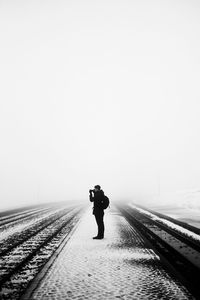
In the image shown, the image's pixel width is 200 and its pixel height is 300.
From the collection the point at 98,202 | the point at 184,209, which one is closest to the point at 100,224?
the point at 98,202

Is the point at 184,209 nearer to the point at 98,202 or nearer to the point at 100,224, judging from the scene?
the point at 98,202

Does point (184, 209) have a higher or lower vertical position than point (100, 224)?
lower

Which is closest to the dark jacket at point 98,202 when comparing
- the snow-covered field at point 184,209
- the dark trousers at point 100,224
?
the dark trousers at point 100,224

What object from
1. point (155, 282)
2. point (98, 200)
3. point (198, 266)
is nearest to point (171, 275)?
point (155, 282)

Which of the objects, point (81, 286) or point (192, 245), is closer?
point (81, 286)

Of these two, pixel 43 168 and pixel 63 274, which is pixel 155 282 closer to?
pixel 63 274

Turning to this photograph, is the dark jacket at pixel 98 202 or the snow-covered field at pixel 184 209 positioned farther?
the snow-covered field at pixel 184 209

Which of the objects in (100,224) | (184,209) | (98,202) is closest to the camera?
(100,224)

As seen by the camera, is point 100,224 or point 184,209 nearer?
point 100,224

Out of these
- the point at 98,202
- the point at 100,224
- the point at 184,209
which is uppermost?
the point at 98,202

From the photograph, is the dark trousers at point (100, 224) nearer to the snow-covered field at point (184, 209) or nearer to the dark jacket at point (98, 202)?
the dark jacket at point (98, 202)

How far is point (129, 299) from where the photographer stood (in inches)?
148

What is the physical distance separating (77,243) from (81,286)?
3927 millimetres

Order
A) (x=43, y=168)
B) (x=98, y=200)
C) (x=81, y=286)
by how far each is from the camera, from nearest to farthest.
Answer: (x=81, y=286) → (x=98, y=200) → (x=43, y=168)
